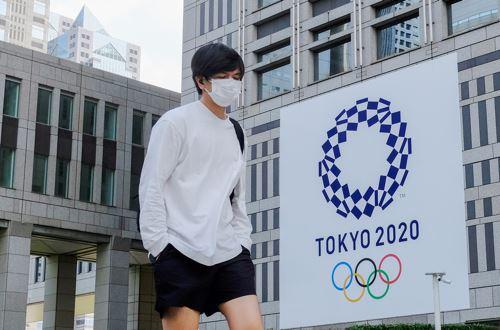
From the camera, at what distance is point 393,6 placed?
40750 mm

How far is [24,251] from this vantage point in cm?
4238

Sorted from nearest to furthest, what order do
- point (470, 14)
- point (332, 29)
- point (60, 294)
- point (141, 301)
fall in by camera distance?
1. point (470, 14)
2. point (332, 29)
3. point (60, 294)
4. point (141, 301)

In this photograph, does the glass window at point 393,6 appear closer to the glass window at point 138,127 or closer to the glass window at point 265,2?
the glass window at point 265,2

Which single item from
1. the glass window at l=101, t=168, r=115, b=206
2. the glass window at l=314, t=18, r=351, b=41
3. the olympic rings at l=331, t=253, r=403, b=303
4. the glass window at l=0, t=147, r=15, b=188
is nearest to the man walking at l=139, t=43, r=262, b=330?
the olympic rings at l=331, t=253, r=403, b=303

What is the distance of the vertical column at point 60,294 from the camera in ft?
152

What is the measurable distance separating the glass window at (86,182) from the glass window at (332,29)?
12989 millimetres

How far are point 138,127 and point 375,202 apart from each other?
1662 cm

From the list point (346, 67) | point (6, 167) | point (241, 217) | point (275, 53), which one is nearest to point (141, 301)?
point (6, 167)

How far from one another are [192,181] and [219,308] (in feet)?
1.85

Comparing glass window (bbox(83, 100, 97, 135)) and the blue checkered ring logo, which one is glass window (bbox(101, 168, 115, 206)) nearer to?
glass window (bbox(83, 100, 97, 135))

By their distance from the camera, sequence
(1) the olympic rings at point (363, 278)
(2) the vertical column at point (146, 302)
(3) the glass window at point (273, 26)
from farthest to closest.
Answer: (2) the vertical column at point (146, 302)
(3) the glass window at point (273, 26)
(1) the olympic rings at point (363, 278)

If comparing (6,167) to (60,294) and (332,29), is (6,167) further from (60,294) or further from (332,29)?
(332,29)

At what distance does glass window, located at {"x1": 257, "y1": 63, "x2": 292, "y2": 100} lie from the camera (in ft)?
150

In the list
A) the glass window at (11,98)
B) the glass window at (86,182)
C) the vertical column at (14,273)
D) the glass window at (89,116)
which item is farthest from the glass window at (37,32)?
the vertical column at (14,273)
